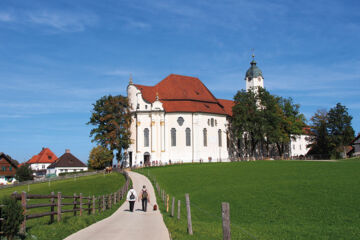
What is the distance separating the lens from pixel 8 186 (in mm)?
54594

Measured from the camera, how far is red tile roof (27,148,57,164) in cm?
10650

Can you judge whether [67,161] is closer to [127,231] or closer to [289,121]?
[289,121]

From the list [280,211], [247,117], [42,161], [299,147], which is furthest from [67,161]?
[280,211]

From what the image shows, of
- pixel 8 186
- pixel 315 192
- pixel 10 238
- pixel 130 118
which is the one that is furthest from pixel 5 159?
pixel 10 238

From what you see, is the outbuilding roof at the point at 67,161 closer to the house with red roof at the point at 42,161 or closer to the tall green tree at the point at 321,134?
the house with red roof at the point at 42,161

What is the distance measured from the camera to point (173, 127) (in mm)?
69438

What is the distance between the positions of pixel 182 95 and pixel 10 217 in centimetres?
6405

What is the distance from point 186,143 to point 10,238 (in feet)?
196

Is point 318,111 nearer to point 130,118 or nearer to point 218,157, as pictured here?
point 218,157

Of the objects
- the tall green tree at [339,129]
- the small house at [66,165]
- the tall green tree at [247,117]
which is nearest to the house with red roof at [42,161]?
the small house at [66,165]

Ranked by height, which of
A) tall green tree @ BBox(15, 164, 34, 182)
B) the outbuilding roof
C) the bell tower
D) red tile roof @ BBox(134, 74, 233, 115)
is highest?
the bell tower

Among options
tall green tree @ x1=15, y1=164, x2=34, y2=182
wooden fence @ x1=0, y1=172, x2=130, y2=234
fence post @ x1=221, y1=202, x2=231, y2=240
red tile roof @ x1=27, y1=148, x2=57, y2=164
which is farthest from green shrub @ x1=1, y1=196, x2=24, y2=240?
red tile roof @ x1=27, y1=148, x2=57, y2=164

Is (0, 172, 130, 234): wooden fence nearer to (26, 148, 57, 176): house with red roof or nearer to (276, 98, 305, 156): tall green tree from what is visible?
(276, 98, 305, 156): tall green tree

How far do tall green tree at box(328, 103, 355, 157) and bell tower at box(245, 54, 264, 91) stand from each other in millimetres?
18838
